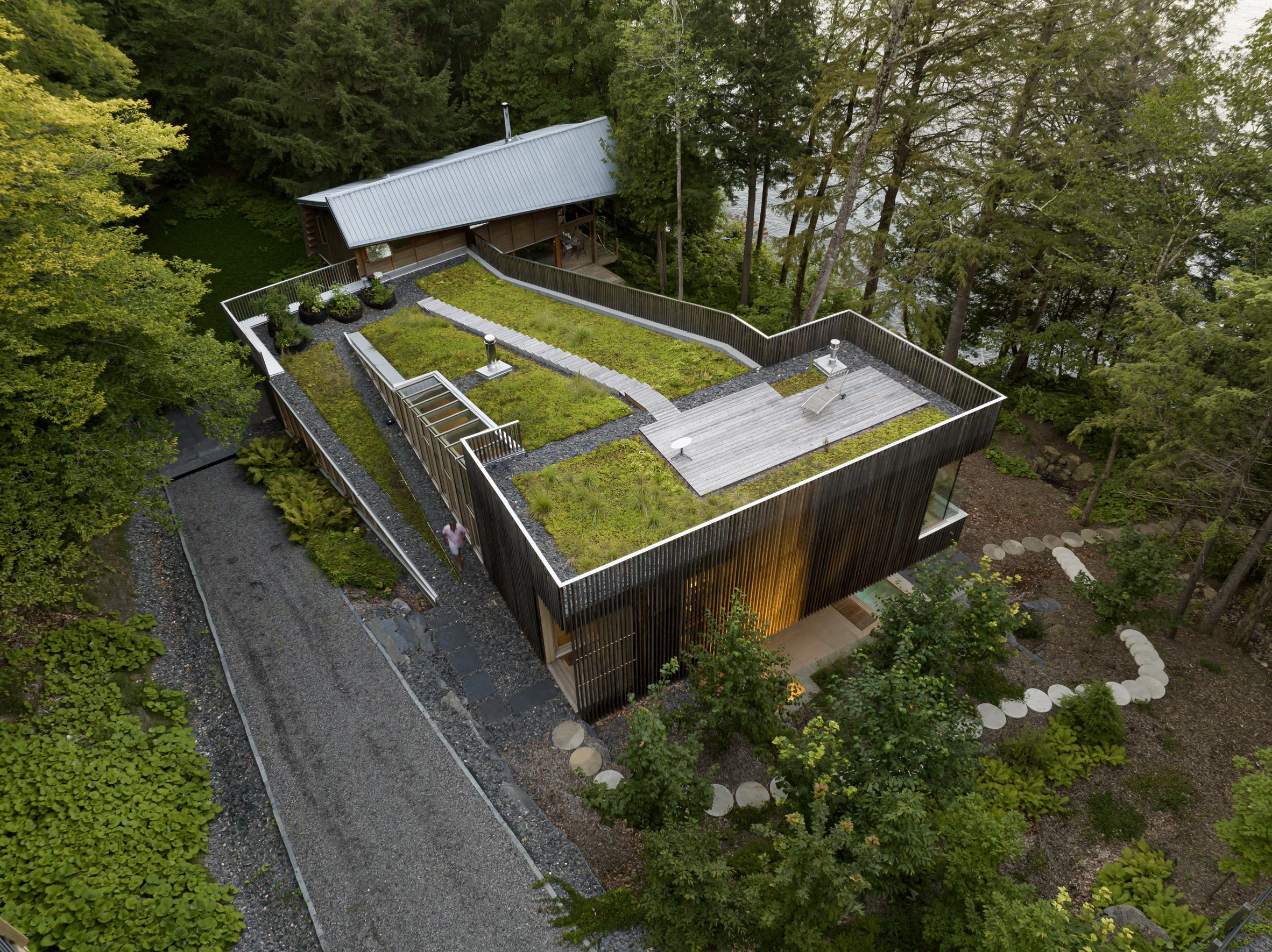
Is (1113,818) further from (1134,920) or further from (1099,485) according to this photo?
(1099,485)

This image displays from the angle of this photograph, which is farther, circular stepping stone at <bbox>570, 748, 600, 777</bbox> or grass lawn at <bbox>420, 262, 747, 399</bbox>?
grass lawn at <bbox>420, 262, 747, 399</bbox>

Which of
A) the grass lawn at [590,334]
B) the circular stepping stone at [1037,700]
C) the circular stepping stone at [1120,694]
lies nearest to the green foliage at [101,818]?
the grass lawn at [590,334]

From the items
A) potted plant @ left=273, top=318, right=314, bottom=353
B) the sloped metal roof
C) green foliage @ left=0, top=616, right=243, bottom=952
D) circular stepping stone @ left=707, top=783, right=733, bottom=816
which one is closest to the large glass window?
circular stepping stone @ left=707, top=783, right=733, bottom=816

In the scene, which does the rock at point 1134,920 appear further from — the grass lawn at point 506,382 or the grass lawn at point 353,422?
the grass lawn at point 353,422

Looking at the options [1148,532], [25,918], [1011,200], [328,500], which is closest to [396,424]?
[328,500]

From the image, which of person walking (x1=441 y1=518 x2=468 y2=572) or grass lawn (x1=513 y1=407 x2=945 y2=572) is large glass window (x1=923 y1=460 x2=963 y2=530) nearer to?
grass lawn (x1=513 y1=407 x2=945 y2=572)

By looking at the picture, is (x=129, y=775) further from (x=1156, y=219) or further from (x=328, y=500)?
(x=1156, y=219)

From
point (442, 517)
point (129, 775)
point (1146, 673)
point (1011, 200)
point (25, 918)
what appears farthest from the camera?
point (1011, 200)
